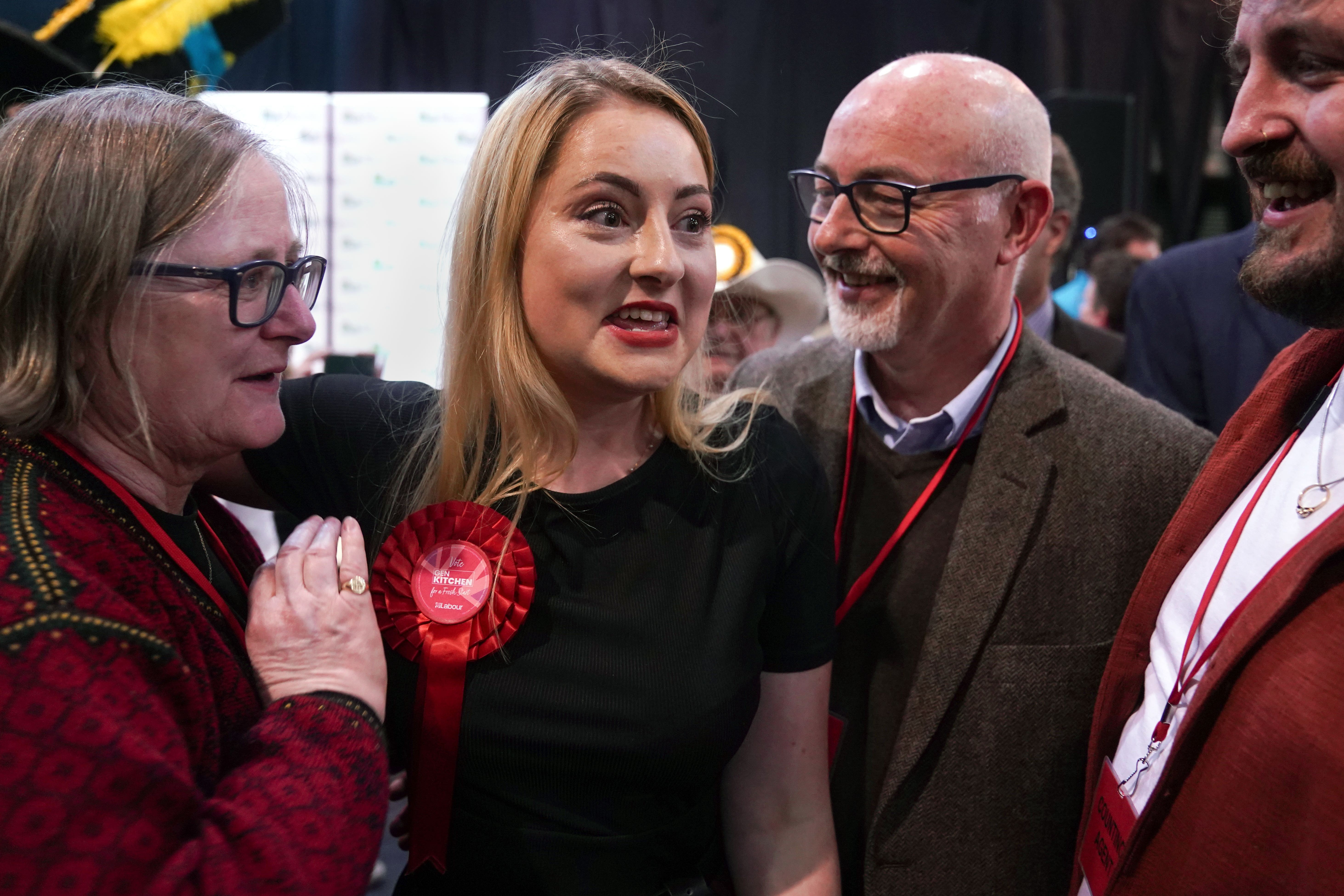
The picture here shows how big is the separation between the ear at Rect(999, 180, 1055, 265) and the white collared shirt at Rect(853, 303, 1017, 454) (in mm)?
141

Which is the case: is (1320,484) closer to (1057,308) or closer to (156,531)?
(156,531)

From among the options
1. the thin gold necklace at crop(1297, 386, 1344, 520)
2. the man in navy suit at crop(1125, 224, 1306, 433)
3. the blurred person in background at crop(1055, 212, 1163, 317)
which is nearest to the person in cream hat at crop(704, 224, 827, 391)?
the man in navy suit at crop(1125, 224, 1306, 433)

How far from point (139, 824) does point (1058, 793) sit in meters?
1.40

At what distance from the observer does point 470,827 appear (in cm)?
137

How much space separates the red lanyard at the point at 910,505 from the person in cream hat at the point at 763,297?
1533 millimetres

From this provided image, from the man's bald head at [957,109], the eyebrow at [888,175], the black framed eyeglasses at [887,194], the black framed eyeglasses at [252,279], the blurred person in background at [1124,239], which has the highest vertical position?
the man's bald head at [957,109]

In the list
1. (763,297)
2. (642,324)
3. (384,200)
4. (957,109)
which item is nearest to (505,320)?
(642,324)

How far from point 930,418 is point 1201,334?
128 cm

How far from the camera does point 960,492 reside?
71.7 inches

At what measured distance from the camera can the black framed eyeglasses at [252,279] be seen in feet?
3.82

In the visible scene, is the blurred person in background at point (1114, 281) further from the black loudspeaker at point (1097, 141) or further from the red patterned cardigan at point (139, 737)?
the red patterned cardigan at point (139, 737)

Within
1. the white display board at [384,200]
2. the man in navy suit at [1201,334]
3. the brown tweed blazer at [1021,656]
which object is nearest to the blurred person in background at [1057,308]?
the man in navy suit at [1201,334]

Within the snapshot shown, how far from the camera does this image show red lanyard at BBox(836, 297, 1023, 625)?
5.82ft

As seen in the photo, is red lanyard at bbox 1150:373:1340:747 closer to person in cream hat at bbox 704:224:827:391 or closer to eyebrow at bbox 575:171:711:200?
eyebrow at bbox 575:171:711:200
